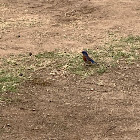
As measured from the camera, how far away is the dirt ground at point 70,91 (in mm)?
4574

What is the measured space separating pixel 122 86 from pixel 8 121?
197cm

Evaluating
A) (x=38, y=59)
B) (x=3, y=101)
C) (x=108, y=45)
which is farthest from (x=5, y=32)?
(x=3, y=101)

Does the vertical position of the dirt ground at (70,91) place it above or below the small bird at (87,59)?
below

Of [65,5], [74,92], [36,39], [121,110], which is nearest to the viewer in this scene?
[121,110]

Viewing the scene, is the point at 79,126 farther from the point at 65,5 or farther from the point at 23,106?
the point at 65,5

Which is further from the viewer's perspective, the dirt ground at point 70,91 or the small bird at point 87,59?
the small bird at point 87,59

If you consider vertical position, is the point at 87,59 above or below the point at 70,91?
above

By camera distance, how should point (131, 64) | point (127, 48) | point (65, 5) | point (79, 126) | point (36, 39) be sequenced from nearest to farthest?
point (79, 126) < point (131, 64) < point (127, 48) < point (36, 39) < point (65, 5)

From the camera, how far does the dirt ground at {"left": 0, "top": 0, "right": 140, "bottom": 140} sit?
457 cm

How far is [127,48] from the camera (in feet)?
22.8

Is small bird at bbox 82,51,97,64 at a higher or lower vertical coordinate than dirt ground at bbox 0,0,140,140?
higher

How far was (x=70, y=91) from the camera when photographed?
548 cm

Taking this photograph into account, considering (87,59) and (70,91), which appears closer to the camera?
(70,91)

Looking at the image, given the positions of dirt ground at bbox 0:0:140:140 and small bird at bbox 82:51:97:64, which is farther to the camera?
small bird at bbox 82:51:97:64
